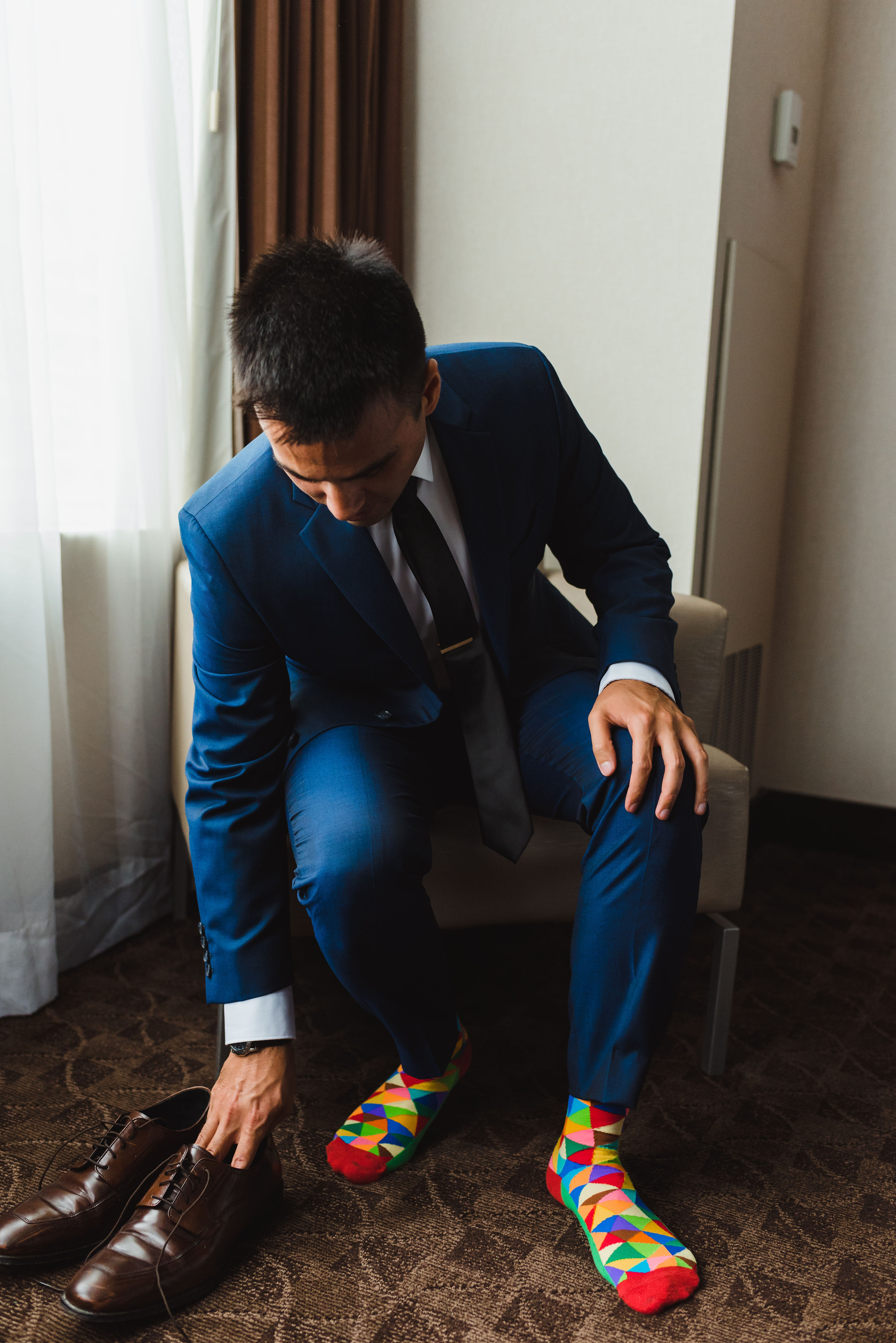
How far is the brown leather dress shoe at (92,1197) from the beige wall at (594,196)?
135cm

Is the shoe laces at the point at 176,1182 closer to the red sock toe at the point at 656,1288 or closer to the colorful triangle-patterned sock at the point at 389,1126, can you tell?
the colorful triangle-patterned sock at the point at 389,1126

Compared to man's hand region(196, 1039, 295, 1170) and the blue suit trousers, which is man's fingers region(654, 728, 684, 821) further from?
man's hand region(196, 1039, 295, 1170)

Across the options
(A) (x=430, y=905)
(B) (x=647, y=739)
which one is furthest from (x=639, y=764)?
(A) (x=430, y=905)

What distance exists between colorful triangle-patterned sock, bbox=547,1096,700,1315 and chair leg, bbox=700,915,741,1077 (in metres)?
0.34

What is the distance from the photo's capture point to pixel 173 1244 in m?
0.91

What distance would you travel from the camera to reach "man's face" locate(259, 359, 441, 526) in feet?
2.85

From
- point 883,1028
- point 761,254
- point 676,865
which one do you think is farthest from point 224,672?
point 761,254

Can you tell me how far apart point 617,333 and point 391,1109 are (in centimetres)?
145

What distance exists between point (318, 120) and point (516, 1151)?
6.04 ft

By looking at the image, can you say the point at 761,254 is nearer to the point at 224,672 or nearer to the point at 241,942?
the point at 224,672

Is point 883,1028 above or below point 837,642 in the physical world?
below

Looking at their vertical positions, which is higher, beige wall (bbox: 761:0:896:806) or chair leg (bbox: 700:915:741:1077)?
beige wall (bbox: 761:0:896:806)

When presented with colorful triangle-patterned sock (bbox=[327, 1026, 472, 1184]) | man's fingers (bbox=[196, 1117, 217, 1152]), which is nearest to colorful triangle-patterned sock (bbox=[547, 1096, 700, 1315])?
colorful triangle-patterned sock (bbox=[327, 1026, 472, 1184])

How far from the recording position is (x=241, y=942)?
102 cm
